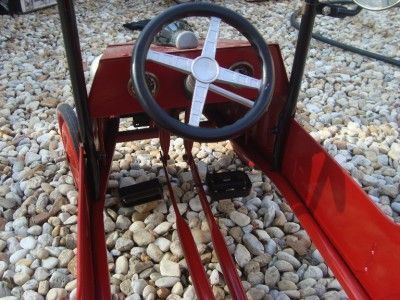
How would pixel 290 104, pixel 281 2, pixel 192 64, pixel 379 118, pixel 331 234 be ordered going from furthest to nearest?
1. pixel 281 2
2. pixel 379 118
3. pixel 290 104
4. pixel 331 234
5. pixel 192 64

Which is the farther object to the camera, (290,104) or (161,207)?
(161,207)

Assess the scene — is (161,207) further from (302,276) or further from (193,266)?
(302,276)

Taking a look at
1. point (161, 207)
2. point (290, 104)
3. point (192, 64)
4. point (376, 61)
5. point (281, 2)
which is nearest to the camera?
point (192, 64)

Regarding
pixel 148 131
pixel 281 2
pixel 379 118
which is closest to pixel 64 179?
pixel 148 131

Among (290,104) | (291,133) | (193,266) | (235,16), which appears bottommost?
(193,266)

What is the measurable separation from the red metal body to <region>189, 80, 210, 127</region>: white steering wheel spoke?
35 centimetres

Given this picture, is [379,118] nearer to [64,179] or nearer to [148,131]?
[148,131]

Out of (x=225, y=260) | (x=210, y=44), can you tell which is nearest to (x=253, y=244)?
(x=225, y=260)

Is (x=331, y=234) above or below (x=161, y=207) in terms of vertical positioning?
above

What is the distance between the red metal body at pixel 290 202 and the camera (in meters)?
1.30

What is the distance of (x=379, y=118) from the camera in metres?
2.91

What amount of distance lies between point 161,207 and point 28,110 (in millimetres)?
1414

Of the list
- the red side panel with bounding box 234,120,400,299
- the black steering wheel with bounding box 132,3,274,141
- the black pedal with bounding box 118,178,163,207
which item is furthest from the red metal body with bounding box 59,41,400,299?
the black steering wheel with bounding box 132,3,274,141

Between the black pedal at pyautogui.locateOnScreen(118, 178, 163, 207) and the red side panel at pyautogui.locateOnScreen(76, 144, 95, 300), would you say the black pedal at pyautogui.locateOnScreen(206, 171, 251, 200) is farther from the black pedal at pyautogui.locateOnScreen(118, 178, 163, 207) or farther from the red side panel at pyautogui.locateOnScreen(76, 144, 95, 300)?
the red side panel at pyautogui.locateOnScreen(76, 144, 95, 300)
